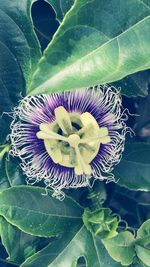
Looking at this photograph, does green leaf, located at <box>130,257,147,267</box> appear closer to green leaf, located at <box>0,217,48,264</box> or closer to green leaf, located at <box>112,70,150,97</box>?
green leaf, located at <box>0,217,48,264</box>

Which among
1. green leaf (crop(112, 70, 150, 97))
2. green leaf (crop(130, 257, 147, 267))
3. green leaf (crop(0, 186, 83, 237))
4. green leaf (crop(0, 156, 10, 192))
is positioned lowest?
green leaf (crop(130, 257, 147, 267))

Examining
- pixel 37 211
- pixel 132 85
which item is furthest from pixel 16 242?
pixel 132 85

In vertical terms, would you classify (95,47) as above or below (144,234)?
above

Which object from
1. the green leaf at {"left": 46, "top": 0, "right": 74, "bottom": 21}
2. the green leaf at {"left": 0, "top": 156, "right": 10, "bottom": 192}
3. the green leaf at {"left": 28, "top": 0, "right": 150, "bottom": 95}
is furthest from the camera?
the green leaf at {"left": 0, "top": 156, "right": 10, "bottom": 192}

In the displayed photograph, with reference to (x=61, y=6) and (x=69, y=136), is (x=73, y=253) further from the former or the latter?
(x=61, y=6)

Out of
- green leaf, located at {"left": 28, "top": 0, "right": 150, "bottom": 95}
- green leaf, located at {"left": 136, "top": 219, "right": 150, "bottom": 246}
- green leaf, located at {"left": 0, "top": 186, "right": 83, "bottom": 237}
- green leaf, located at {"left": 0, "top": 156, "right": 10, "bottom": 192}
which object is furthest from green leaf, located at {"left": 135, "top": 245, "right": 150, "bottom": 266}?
green leaf, located at {"left": 28, "top": 0, "right": 150, "bottom": 95}

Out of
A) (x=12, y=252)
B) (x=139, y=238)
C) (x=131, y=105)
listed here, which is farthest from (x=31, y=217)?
(x=131, y=105)

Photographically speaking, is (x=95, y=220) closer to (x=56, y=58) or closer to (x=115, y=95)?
(x=115, y=95)
